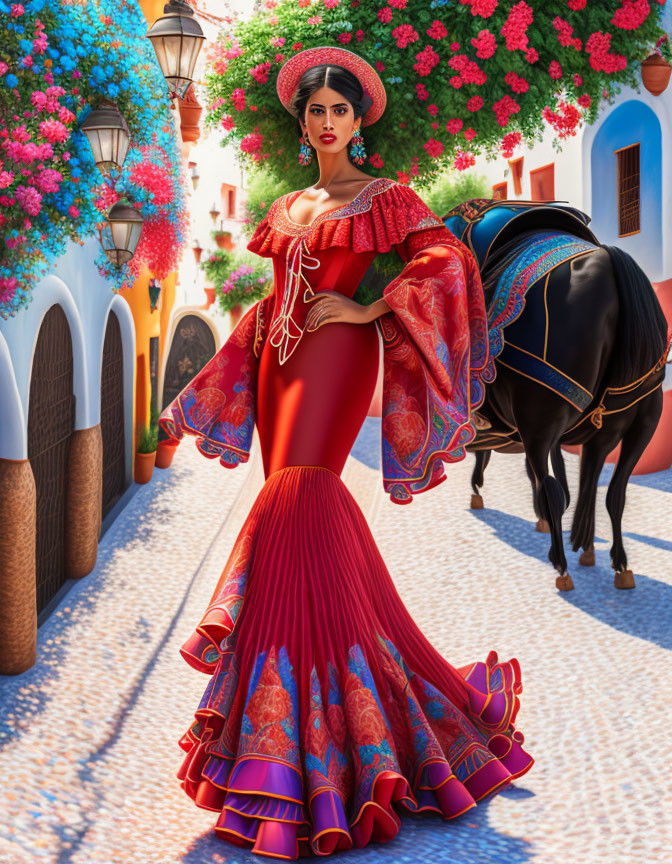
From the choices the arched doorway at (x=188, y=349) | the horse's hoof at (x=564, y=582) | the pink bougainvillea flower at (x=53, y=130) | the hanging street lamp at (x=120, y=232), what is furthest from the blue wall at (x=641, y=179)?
the arched doorway at (x=188, y=349)

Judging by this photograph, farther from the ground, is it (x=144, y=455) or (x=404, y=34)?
(x=404, y=34)

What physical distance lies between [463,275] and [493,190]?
11869mm

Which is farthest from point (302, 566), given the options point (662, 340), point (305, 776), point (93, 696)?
point (662, 340)

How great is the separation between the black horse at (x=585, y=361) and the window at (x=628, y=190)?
4.26m

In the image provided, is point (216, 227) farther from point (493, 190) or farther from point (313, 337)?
point (313, 337)

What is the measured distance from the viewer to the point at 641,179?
8984mm

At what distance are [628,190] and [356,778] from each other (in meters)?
7.93

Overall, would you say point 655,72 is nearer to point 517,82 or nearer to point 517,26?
point 517,82

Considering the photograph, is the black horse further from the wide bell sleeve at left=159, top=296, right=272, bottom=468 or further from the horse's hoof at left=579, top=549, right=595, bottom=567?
the wide bell sleeve at left=159, top=296, right=272, bottom=468

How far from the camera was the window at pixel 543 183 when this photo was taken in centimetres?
1146

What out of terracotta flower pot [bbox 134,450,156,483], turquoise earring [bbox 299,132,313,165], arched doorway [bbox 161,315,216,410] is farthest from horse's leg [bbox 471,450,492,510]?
arched doorway [bbox 161,315,216,410]

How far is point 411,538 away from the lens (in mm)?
7293

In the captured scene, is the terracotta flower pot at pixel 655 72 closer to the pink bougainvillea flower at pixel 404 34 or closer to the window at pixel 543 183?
the pink bougainvillea flower at pixel 404 34

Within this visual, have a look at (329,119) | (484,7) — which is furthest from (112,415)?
(329,119)
